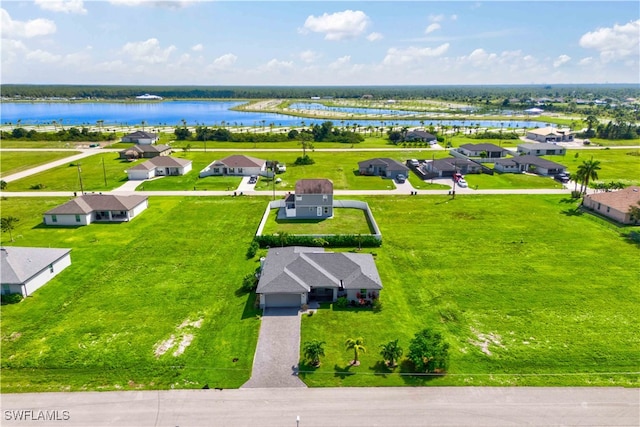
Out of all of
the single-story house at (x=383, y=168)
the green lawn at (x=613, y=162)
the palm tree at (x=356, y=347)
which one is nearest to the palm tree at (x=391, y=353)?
the palm tree at (x=356, y=347)

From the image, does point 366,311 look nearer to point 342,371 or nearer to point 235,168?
point 342,371

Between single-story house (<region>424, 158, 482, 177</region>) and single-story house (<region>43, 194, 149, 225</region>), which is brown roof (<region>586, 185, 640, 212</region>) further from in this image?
single-story house (<region>43, 194, 149, 225</region>)

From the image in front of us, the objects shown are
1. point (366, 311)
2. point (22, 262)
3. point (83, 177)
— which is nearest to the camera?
point (366, 311)

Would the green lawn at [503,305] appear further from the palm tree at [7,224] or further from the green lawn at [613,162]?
the palm tree at [7,224]

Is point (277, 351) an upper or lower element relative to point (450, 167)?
lower

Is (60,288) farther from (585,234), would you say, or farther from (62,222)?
(585,234)

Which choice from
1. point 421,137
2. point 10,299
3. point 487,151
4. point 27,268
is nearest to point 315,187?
point 27,268
